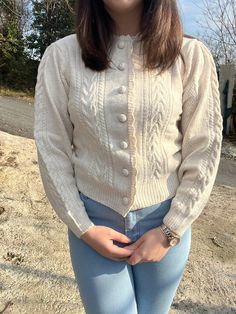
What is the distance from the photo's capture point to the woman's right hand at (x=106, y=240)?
1.32 meters

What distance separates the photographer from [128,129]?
4.25 feet

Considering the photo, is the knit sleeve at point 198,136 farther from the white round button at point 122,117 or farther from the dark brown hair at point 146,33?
the white round button at point 122,117

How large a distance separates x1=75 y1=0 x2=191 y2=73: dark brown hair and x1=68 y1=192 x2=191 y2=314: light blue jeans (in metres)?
0.43

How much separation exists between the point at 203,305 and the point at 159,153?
1613 millimetres

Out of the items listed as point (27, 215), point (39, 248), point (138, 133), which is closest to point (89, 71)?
point (138, 133)

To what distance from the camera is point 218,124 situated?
1.35 m

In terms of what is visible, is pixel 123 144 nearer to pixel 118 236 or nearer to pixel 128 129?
pixel 128 129

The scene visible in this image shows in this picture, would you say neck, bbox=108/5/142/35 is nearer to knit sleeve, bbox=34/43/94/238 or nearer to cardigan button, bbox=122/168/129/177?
knit sleeve, bbox=34/43/94/238

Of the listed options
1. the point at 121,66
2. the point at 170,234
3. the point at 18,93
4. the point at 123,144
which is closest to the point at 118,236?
the point at 170,234

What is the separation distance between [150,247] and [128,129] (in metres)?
0.36

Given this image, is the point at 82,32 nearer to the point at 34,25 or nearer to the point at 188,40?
the point at 188,40

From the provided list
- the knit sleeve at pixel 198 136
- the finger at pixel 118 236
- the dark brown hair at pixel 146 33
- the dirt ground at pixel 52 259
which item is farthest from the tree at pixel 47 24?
the finger at pixel 118 236

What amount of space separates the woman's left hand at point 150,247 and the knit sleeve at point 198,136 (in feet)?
0.15

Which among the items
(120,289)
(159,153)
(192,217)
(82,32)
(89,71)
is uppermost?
(82,32)
